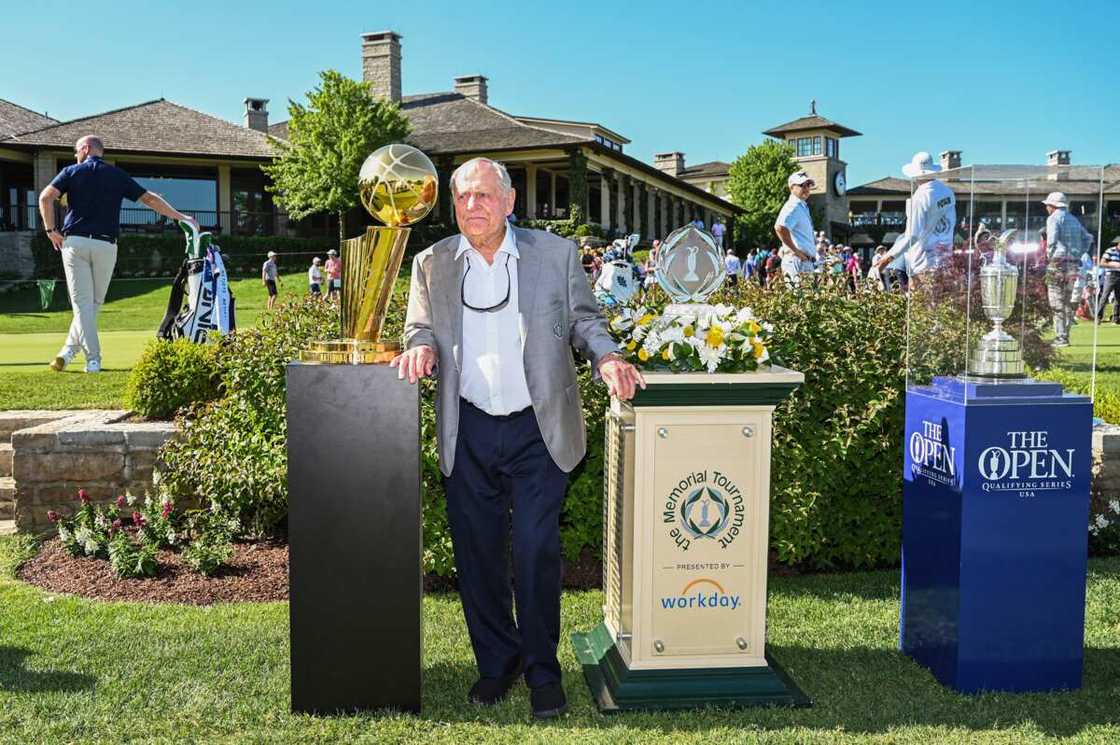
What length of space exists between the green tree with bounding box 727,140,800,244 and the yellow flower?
63.2m

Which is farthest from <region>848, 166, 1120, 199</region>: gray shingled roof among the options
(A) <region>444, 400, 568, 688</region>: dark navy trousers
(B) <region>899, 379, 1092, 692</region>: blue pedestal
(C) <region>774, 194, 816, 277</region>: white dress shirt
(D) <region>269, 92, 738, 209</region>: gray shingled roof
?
(D) <region>269, 92, 738, 209</region>: gray shingled roof

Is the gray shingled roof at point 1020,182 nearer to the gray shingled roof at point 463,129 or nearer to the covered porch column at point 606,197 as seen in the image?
the gray shingled roof at point 463,129

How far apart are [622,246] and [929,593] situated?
15.3 metres

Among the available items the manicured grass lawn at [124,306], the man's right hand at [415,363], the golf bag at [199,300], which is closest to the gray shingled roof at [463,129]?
the manicured grass lawn at [124,306]

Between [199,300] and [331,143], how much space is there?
29266 mm

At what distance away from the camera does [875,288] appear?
19.6 ft

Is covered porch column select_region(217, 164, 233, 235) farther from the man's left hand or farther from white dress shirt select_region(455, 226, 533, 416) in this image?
the man's left hand

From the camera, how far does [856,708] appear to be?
3707 mm

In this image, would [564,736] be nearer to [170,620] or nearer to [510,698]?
[510,698]

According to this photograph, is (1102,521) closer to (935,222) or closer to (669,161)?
(935,222)

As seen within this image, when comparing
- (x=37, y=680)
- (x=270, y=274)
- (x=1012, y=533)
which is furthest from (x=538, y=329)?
(x=270, y=274)

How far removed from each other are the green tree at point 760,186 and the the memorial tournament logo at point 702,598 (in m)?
63.2

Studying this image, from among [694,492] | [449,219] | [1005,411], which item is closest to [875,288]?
[1005,411]

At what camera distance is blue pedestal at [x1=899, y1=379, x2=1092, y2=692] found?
374cm
